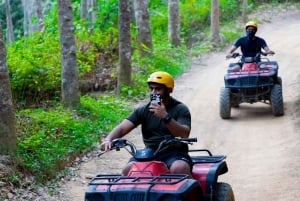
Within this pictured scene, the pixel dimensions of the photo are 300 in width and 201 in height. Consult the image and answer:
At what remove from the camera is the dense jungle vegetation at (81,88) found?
9.25 m

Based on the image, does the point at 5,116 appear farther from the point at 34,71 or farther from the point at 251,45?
the point at 251,45

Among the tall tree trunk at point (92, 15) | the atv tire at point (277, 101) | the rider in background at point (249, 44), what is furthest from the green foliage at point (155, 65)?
the atv tire at point (277, 101)

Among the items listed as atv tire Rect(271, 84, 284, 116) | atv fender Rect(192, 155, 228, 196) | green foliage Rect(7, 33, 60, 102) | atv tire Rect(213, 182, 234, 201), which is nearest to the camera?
atv fender Rect(192, 155, 228, 196)

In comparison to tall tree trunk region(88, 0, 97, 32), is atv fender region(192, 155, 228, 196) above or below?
below

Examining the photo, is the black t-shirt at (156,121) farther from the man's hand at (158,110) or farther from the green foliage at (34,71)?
the green foliage at (34,71)

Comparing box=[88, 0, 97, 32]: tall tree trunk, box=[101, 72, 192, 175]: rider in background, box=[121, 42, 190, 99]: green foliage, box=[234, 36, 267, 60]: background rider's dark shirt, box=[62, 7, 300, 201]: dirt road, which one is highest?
box=[88, 0, 97, 32]: tall tree trunk

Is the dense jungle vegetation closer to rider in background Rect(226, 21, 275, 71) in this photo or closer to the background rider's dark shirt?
rider in background Rect(226, 21, 275, 71)

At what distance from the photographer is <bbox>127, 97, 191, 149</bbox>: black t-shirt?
6016mm

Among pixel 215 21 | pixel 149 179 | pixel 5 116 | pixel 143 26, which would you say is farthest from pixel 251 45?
pixel 215 21

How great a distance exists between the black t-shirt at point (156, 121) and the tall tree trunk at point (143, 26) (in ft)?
40.0

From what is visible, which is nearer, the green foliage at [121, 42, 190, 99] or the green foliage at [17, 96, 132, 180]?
the green foliage at [17, 96, 132, 180]

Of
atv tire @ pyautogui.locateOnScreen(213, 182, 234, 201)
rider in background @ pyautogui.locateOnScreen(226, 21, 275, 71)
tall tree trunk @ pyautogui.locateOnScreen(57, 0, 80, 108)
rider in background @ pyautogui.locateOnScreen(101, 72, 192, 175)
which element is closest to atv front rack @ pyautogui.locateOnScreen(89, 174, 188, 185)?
rider in background @ pyautogui.locateOnScreen(101, 72, 192, 175)

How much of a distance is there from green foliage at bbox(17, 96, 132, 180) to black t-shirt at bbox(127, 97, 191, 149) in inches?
112

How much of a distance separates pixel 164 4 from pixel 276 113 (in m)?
19.6
